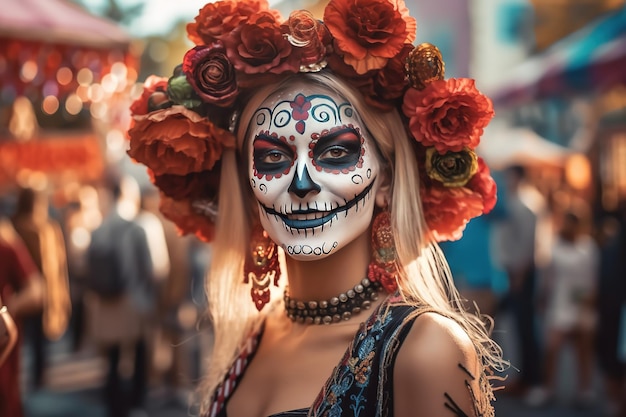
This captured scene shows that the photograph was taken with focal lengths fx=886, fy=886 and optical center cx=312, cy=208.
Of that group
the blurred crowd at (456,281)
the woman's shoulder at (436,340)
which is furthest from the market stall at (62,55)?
the woman's shoulder at (436,340)

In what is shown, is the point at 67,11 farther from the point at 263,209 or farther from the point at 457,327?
the point at 457,327

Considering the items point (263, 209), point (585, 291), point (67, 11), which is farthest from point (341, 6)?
point (585, 291)

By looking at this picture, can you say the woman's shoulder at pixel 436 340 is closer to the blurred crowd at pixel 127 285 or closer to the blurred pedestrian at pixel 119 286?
the blurred crowd at pixel 127 285

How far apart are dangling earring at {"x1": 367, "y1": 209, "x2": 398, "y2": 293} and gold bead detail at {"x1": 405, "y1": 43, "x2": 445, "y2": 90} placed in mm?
394

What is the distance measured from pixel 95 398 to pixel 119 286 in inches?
68.7

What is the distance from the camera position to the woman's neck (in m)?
2.50

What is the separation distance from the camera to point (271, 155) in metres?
2.47

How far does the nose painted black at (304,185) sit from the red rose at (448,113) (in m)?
0.30

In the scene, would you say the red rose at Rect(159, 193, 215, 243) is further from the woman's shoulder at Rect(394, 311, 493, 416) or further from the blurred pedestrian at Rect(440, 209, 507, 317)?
the blurred pedestrian at Rect(440, 209, 507, 317)

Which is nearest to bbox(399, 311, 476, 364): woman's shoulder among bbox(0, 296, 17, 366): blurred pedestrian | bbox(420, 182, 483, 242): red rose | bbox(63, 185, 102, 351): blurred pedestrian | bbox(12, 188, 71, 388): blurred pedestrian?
bbox(420, 182, 483, 242): red rose

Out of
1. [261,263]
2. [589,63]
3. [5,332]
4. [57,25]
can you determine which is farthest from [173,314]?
[261,263]

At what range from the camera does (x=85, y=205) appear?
941 centimetres

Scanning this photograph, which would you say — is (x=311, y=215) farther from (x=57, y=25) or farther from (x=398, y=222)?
(x=57, y=25)

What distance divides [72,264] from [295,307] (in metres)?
6.53
